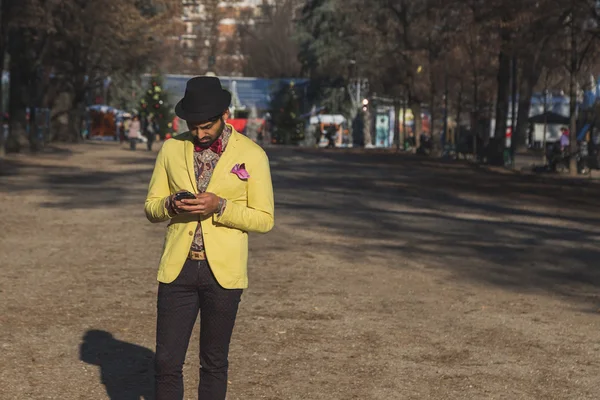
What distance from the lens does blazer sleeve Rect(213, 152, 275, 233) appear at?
228 inches

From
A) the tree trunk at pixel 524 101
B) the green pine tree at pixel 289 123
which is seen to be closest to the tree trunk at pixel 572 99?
the tree trunk at pixel 524 101

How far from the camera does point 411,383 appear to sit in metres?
8.28

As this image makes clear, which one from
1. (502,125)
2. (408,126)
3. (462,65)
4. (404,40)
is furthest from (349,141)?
(502,125)

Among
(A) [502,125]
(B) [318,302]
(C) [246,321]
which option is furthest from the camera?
(A) [502,125]

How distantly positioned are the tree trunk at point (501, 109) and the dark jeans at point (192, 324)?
40.9 meters

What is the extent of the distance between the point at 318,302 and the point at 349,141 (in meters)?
94.1

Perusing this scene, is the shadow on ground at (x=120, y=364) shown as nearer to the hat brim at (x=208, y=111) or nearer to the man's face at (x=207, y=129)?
the man's face at (x=207, y=129)

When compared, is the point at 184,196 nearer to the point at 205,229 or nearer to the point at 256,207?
the point at 205,229

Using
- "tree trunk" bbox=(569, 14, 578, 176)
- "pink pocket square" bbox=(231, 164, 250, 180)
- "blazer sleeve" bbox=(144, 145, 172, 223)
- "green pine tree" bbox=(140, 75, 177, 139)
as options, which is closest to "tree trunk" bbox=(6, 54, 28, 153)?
"tree trunk" bbox=(569, 14, 578, 176)

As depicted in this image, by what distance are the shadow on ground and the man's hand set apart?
7.66 feet

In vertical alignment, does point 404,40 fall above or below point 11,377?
above

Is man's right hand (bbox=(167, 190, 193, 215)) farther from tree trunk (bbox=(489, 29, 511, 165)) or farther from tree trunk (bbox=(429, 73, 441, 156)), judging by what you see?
tree trunk (bbox=(429, 73, 441, 156))

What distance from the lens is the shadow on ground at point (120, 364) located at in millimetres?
7828

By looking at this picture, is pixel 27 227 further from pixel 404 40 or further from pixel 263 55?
pixel 263 55
